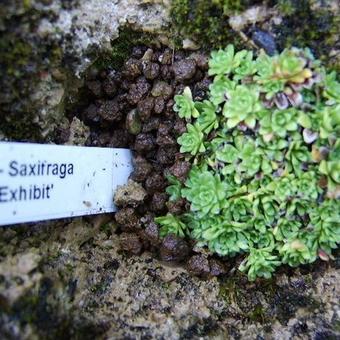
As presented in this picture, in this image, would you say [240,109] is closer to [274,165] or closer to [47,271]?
[274,165]

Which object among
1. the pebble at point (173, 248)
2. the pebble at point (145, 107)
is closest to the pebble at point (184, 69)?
the pebble at point (145, 107)

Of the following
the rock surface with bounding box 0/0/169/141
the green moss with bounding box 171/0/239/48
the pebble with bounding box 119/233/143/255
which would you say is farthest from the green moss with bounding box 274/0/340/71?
the pebble with bounding box 119/233/143/255

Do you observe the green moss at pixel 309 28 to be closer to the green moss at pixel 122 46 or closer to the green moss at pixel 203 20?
the green moss at pixel 203 20

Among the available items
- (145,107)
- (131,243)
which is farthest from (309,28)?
(131,243)

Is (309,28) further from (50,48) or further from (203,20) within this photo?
(50,48)

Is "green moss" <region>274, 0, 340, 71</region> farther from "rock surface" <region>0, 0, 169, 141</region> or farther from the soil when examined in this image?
"rock surface" <region>0, 0, 169, 141</region>
